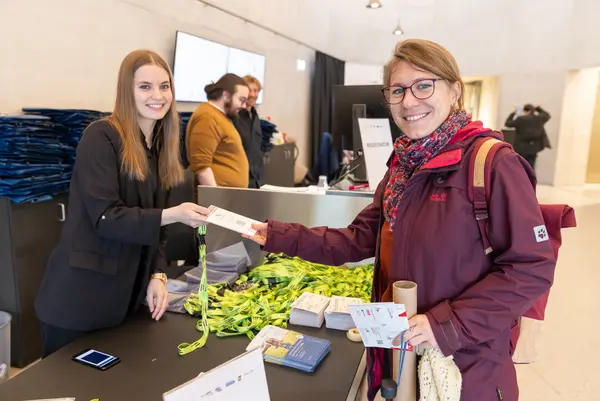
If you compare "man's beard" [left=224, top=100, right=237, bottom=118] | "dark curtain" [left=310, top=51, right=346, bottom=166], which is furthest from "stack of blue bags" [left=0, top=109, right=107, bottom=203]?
"dark curtain" [left=310, top=51, right=346, bottom=166]

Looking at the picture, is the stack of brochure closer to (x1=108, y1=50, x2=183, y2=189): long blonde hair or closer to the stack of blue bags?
(x1=108, y1=50, x2=183, y2=189): long blonde hair

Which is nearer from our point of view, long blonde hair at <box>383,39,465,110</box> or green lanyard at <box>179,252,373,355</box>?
long blonde hair at <box>383,39,465,110</box>

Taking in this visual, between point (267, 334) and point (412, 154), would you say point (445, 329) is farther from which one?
point (267, 334)

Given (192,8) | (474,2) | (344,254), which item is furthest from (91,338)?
(474,2)

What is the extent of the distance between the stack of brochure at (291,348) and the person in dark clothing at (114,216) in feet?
1.32

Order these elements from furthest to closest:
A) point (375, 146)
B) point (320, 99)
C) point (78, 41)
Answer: point (320, 99)
point (78, 41)
point (375, 146)

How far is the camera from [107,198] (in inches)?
56.4

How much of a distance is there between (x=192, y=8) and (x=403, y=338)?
4074 mm

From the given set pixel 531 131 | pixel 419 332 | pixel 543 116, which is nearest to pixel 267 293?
pixel 419 332

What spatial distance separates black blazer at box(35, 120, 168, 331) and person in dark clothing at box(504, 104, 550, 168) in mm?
8177

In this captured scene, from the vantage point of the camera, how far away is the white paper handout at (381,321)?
3.44 ft

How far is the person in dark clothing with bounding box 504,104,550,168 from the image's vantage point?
27.8 ft

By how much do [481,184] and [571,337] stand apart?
278 cm

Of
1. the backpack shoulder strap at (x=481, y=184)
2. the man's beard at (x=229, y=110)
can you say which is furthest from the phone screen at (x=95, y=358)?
the man's beard at (x=229, y=110)
